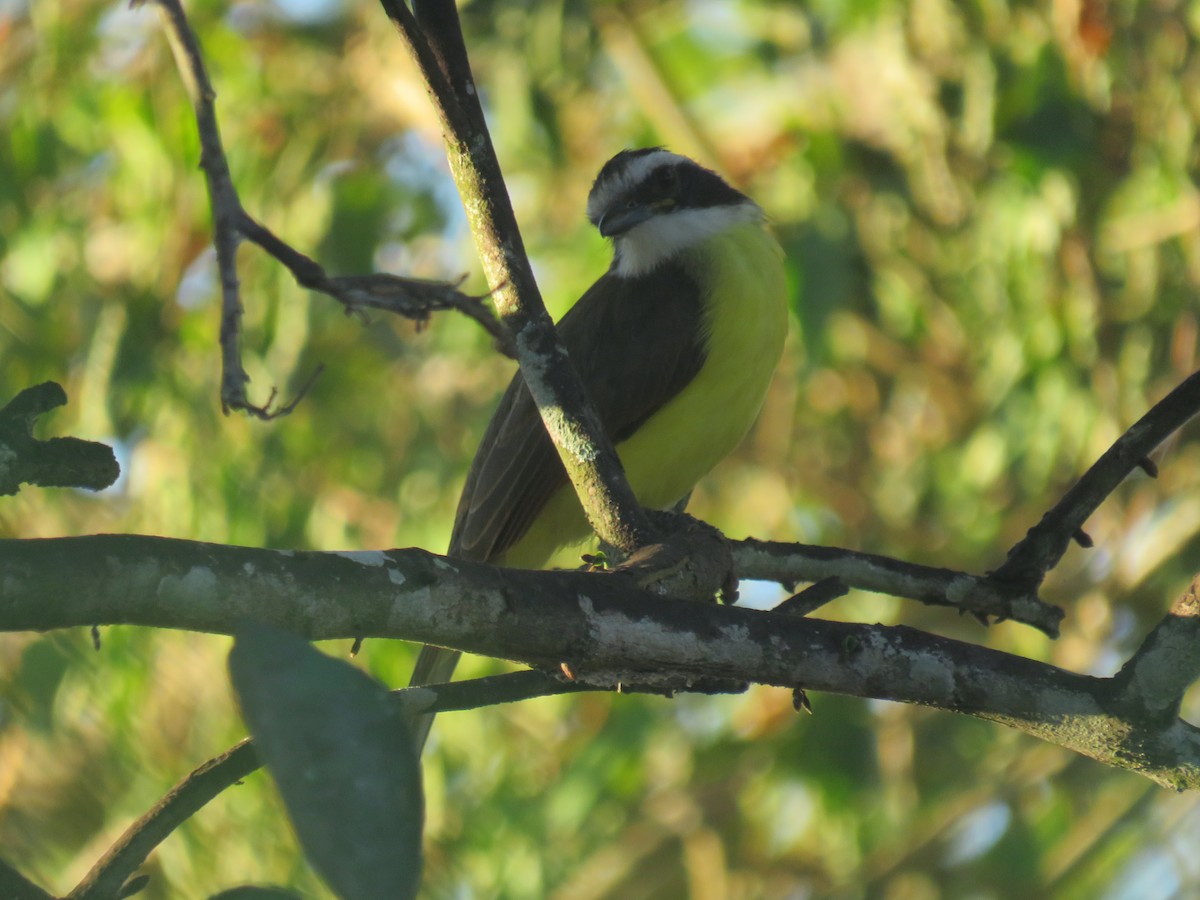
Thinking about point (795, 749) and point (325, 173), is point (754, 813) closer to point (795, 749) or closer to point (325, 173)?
point (795, 749)

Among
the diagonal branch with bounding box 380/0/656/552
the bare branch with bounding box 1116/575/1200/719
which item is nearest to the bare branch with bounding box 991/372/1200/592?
the bare branch with bounding box 1116/575/1200/719

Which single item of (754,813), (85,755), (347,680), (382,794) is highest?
(85,755)

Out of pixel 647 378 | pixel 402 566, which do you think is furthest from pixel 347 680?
pixel 647 378

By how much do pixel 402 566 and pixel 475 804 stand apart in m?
4.41

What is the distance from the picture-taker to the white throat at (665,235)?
5.17 m

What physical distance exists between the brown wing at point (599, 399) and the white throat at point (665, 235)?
18 cm

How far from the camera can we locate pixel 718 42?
23.5ft

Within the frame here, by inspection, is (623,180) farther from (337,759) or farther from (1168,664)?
(337,759)

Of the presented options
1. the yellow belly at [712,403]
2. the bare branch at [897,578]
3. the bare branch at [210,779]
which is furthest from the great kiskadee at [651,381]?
the bare branch at [210,779]

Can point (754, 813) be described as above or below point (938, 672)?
above

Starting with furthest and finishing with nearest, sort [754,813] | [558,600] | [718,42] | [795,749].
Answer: [718,42] < [754,813] < [795,749] < [558,600]

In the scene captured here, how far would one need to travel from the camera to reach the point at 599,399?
466cm

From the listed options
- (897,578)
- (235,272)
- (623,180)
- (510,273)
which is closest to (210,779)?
(235,272)

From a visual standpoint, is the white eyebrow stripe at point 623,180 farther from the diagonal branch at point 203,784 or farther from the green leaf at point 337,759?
the green leaf at point 337,759
